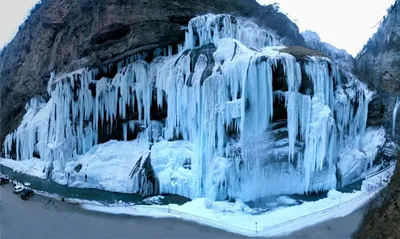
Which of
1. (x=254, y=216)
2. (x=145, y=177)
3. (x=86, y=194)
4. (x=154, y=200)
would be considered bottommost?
(x=86, y=194)

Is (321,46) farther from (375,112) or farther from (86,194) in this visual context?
(86,194)

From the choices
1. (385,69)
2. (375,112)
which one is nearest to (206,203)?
(375,112)

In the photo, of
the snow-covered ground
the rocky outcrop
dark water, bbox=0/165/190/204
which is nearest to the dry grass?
the snow-covered ground

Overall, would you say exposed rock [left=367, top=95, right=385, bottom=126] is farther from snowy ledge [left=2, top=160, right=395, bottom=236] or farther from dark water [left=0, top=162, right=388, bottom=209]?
snowy ledge [left=2, top=160, right=395, bottom=236]

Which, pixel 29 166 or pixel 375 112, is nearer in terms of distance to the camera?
pixel 375 112

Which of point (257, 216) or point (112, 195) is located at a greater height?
point (257, 216)

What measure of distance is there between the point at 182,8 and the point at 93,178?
14019 millimetres

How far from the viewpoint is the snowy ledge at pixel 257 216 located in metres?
14.9

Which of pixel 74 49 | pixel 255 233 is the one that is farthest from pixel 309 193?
pixel 74 49

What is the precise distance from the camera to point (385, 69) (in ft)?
94.1

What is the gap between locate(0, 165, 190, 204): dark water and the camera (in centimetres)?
2039

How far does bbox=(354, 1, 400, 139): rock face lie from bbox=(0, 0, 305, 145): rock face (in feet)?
25.2

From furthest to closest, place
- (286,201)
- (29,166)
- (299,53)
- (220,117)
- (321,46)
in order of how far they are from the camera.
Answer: (321,46)
(29,166)
(299,53)
(220,117)
(286,201)

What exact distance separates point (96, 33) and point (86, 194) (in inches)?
478
